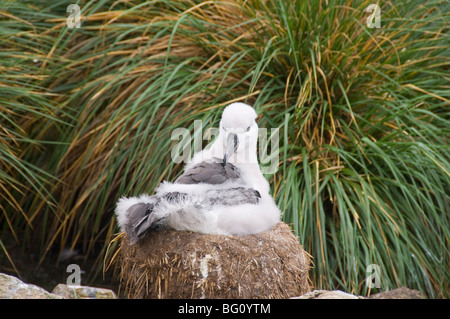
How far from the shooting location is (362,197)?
13.9 feet

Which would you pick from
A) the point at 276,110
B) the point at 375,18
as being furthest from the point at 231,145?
the point at 375,18

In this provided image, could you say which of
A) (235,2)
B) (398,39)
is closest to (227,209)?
(235,2)

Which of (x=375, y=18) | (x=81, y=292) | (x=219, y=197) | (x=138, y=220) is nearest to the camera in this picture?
(x=138, y=220)

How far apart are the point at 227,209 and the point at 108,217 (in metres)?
2.61

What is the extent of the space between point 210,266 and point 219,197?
0.39 meters

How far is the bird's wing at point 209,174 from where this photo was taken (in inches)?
126

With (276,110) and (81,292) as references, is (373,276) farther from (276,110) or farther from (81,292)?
(81,292)

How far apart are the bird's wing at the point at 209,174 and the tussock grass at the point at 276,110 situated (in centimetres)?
93

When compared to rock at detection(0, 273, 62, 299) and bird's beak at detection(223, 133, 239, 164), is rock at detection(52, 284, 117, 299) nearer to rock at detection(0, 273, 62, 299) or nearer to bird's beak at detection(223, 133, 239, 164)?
rock at detection(0, 273, 62, 299)

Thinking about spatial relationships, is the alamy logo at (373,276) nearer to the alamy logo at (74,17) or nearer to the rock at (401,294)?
the rock at (401,294)

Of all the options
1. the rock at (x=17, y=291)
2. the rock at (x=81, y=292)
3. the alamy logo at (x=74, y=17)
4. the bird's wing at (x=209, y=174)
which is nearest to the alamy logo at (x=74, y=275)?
the rock at (x=81, y=292)

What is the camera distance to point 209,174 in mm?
3223

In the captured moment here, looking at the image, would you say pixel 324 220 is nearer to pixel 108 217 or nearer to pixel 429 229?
pixel 429 229
